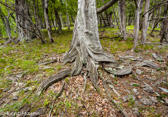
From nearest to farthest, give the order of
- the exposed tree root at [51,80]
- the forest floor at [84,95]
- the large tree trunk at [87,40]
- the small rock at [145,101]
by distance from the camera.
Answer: the forest floor at [84,95]
the small rock at [145,101]
the exposed tree root at [51,80]
the large tree trunk at [87,40]

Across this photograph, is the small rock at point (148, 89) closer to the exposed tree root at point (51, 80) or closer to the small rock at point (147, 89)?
the small rock at point (147, 89)

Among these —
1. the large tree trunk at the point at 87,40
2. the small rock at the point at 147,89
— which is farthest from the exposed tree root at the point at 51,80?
the small rock at the point at 147,89

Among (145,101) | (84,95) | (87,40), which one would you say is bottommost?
(145,101)

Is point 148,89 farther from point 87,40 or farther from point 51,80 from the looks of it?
point 51,80

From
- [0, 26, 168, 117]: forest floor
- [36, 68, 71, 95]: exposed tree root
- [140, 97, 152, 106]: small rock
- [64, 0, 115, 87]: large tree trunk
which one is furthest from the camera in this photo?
[64, 0, 115, 87]: large tree trunk

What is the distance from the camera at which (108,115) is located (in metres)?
1.86

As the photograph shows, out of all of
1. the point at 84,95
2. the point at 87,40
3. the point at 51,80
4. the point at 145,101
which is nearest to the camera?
the point at 145,101

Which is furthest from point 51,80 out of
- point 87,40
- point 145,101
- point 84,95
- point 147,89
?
point 147,89

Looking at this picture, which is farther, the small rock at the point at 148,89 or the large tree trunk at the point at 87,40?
the large tree trunk at the point at 87,40

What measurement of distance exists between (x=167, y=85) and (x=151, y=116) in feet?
4.32

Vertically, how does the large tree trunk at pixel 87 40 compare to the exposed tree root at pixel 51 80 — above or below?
above

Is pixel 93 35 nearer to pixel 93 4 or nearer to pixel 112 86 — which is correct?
pixel 93 4

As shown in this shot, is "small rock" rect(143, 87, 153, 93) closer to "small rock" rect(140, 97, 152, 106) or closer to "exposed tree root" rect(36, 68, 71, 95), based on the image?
"small rock" rect(140, 97, 152, 106)

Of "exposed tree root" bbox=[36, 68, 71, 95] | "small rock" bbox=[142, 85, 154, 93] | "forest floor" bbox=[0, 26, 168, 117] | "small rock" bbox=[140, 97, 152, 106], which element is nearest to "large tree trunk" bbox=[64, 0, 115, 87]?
"exposed tree root" bbox=[36, 68, 71, 95]
